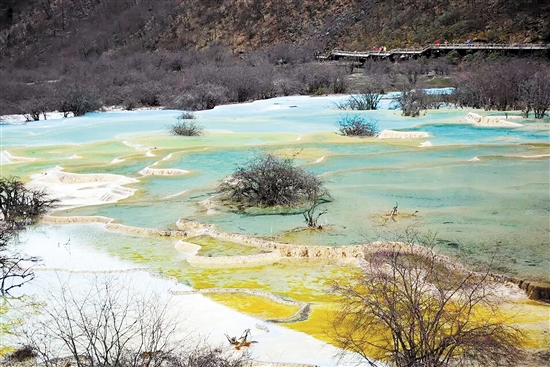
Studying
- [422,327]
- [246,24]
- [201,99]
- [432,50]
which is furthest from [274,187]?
[246,24]

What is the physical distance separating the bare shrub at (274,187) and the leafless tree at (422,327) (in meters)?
3.71

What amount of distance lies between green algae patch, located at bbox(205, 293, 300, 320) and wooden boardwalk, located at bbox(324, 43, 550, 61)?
2922cm

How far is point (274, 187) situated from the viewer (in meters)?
11.2

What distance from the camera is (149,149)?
691 inches

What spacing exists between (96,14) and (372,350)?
65.6 meters

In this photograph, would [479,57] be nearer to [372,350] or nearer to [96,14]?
[372,350]

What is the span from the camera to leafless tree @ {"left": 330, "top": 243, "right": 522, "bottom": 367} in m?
4.95

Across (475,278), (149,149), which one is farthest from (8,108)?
(475,278)

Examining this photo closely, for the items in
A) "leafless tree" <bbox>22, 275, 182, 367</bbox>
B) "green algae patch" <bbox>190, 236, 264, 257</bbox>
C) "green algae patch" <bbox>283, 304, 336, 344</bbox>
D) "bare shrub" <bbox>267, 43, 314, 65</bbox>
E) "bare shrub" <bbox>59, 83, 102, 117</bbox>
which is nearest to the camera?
"leafless tree" <bbox>22, 275, 182, 367</bbox>

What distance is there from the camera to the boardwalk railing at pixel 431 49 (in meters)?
33.9

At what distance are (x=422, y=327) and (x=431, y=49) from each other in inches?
1352

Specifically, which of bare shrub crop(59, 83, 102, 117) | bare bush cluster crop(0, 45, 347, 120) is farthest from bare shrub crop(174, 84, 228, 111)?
bare shrub crop(59, 83, 102, 117)

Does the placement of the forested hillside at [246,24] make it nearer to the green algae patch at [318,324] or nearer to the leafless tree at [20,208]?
the leafless tree at [20,208]

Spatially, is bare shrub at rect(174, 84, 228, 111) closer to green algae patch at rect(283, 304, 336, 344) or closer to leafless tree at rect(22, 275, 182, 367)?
leafless tree at rect(22, 275, 182, 367)
